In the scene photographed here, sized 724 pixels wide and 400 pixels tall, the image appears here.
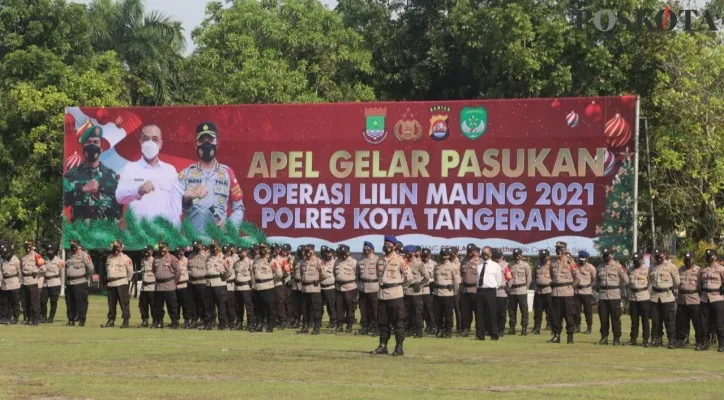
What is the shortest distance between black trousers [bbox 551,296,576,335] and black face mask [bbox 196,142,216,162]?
15011 mm

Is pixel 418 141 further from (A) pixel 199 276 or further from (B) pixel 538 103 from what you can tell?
(A) pixel 199 276

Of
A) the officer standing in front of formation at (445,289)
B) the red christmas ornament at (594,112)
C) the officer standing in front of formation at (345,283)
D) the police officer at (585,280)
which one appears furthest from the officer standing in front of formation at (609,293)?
the red christmas ornament at (594,112)

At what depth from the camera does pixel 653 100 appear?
4128 centimetres

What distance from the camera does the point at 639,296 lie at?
83.6ft

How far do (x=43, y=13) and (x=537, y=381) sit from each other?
119 ft

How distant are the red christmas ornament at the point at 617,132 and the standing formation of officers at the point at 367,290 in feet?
22.9

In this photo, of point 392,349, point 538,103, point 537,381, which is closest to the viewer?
point 537,381

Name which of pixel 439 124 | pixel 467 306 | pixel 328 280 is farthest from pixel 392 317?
pixel 439 124

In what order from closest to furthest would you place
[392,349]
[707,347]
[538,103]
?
1. [392,349]
2. [707,347]
3. [538,103]

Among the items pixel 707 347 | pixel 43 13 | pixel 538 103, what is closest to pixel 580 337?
pixel 707 347

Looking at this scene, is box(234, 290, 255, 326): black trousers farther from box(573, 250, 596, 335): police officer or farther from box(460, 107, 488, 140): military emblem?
box(460, 107, 488, 140): military emblem

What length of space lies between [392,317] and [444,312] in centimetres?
652

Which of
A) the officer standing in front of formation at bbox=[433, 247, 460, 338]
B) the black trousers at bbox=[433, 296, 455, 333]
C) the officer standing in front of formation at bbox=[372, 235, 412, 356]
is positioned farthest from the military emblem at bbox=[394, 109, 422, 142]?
the officer standing in front of formation at bbox=[372, 235, 412, 356]

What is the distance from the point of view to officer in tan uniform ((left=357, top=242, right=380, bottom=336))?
24.6 m
